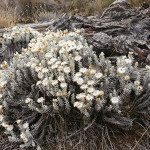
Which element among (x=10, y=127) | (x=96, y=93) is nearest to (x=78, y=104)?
(x=96, y=93)

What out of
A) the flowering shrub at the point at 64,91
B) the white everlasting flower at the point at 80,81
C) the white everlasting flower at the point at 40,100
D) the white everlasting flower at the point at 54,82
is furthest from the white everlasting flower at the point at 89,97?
the white everlasting flower at the point at 40,100

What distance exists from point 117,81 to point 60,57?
61 cm

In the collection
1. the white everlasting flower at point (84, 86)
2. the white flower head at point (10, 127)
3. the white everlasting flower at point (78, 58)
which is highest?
the white everlasting flower at point (78, 58)

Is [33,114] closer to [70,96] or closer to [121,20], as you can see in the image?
[70,96]

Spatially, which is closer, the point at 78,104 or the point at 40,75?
the point at 78,104

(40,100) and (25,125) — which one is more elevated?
(40,100)

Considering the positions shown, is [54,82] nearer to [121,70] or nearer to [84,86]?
[84,86]

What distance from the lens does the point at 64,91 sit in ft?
11.1

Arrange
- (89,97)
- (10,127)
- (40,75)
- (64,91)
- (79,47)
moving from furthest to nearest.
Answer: (79,47) < (40,75) < (10,127) < (64,91) < (89,97)

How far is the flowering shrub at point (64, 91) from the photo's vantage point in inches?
133

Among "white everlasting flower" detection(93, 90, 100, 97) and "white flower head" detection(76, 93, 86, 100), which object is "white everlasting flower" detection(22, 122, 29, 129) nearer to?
"white flower head" detection(76, 93, 86, 100)

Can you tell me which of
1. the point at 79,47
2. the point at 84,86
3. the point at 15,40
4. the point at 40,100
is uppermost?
the point at 79,47

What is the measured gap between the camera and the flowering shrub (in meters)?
3.37

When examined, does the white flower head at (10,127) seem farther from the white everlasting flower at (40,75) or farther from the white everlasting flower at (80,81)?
the white everlasting flower at (80,81)
